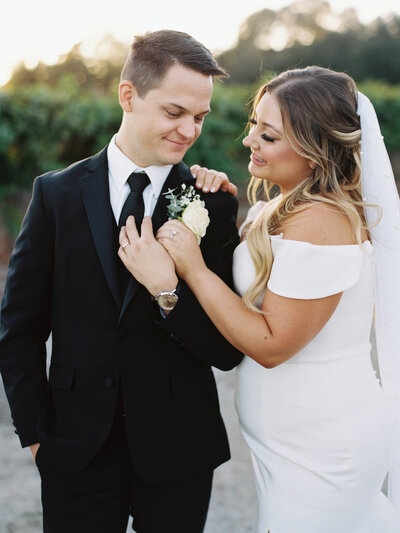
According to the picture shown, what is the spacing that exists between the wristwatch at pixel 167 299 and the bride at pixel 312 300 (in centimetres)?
9

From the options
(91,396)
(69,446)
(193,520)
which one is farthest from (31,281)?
(193,520)

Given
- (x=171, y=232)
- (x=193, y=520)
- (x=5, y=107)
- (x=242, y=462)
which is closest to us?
(x=171, y=232)

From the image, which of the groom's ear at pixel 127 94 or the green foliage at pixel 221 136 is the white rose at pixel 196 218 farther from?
the green foliage at pixel 221 136

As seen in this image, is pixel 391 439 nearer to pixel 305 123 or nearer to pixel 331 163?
pixel 331 163

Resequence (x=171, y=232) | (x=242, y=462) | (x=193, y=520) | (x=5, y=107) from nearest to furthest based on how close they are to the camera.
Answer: (x=171, y=232) < (x=193, y=520) < (x=242, y=462) < (x=5, y=107)

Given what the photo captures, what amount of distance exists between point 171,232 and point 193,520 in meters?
1.16

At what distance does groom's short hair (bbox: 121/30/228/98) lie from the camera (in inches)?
83.5

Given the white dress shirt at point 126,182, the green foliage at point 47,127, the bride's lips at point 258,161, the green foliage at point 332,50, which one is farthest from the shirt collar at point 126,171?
the green foliage at point 332,50

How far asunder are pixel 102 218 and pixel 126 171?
0.24m

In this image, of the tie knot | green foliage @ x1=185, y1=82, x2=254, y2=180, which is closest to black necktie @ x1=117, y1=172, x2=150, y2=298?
the tie knot

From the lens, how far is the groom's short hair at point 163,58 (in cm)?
212

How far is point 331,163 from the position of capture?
85.0 inches

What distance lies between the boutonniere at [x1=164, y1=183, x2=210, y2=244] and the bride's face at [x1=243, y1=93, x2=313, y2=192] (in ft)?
1.00

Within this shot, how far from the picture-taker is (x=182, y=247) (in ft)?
6.76
